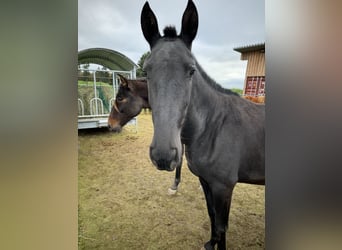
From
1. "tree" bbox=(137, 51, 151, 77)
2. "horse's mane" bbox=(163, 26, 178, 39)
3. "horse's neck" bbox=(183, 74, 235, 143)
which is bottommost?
"horse's neck" bbox=(183, 74, 235, 143)

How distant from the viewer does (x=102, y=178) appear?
114 cm

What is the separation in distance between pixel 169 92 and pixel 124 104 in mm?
249

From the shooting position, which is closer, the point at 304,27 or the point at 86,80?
the point at 304,27

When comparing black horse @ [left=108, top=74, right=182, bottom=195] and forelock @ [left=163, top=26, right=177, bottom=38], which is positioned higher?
forelock @ [left=163, top=26, right=177, bottom=38]

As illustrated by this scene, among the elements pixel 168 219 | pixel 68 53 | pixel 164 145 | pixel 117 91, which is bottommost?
pixel 168 219

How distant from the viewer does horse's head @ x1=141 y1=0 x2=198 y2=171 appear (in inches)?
38.4

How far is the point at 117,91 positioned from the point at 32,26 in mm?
460

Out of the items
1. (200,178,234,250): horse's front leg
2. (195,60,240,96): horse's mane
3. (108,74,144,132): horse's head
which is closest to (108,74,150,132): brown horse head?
(108,74,144,132): horse's head

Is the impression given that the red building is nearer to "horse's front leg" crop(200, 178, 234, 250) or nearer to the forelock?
the forelock

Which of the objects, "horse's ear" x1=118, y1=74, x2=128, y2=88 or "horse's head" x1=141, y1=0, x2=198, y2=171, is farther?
"horse's ear" x1=118, y1=74, x2=128, y2=88

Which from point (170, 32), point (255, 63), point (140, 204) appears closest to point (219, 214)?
point (140, 204)

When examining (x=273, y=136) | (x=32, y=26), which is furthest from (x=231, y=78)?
(x=32, y=26)

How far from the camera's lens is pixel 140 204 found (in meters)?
1.14

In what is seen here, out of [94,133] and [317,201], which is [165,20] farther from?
[317,201]
